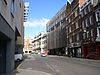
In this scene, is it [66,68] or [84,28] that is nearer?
[66,68]

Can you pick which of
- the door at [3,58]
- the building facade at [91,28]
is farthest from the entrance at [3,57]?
the building facade at [91,28]

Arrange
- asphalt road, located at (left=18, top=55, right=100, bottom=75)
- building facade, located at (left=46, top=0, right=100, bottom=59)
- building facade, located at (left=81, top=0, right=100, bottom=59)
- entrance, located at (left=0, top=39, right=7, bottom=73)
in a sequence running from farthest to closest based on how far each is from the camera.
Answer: building facade, located at (left=46, top=0, right=100, bottom=59) < building facade, located at (left=81, top=0, right=100, bottom=59) < asphalt road, located at (left=18, top=55, right=100, bottom=75) < entrance, located at (left=0, top=39, right=7, bottom=73)

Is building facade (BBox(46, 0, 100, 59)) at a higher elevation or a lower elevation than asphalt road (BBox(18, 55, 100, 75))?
higher

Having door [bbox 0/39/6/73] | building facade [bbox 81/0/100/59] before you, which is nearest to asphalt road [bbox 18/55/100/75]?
door [bbox 0/39/6/73]

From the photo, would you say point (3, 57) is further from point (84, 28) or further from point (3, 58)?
point (84, 28)

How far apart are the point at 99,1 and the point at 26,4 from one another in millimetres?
17683

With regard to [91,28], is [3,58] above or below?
below

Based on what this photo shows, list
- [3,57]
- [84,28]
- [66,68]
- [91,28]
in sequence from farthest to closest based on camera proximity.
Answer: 1. [84,28]
2. [91,28]
3. [66,68]
4. [3,57]

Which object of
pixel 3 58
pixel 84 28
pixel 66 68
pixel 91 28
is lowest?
pixel 66 68

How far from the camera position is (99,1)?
174 ft

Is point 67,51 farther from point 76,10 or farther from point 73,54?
point 76,10

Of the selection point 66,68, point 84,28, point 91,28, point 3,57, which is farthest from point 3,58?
point 84,28

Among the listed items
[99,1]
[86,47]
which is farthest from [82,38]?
[99,1]

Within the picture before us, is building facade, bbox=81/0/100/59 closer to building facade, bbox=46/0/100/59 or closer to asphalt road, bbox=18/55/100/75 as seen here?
building facade, bbox=46/0/100/59
